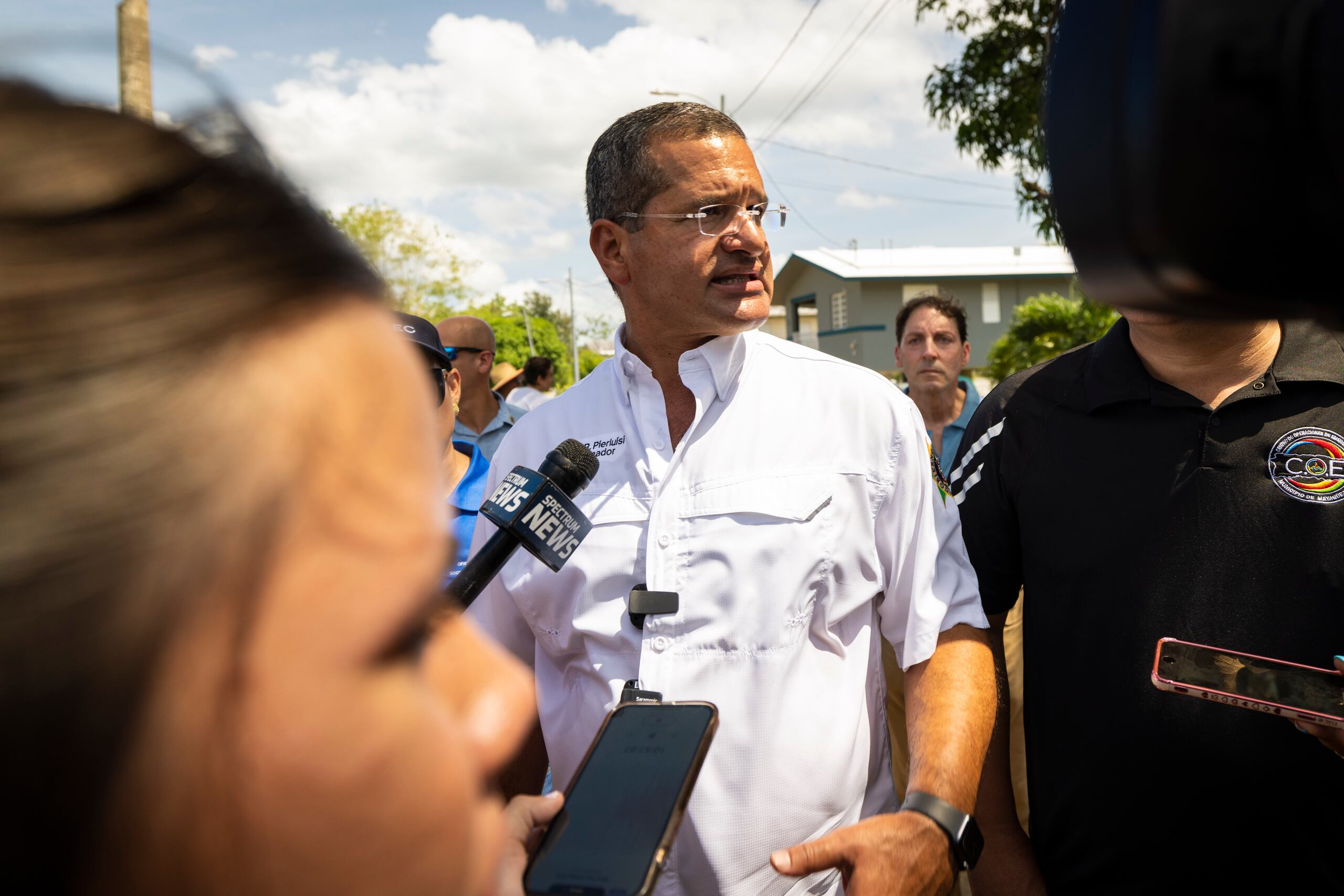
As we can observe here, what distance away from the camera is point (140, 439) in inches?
18.8

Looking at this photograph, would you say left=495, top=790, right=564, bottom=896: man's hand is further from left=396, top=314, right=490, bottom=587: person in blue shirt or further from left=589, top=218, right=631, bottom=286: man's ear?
left=396, top=314, right=490, bottom=587: person in blue shirt

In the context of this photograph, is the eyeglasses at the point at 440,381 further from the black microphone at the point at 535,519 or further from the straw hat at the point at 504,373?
the straw hat at the point at 504,373

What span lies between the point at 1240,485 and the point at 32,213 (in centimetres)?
233

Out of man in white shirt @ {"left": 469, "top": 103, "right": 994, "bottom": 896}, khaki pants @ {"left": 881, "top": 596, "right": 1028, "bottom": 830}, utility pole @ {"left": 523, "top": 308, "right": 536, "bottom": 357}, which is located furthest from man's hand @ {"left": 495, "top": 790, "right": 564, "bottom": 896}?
utility pole @ {"left": 523, "top": 308, "right": 536, "bottom": 357}

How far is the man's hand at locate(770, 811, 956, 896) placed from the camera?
1593mm

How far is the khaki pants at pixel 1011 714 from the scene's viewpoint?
322 centimetres

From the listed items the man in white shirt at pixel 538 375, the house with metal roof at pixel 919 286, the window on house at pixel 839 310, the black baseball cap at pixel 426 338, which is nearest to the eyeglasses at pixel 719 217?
the black baseball cap at pixel 426 338

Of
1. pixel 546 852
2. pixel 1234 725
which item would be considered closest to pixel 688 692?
pixel 546 852

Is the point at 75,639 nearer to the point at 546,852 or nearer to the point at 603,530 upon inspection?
the point at 546,852

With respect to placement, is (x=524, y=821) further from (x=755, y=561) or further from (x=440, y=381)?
(x=440, y=381)

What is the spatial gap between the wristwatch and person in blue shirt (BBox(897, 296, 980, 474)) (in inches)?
173

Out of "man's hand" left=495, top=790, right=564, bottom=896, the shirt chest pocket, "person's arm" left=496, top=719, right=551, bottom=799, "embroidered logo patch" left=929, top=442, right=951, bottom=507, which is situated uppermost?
"embroidered logo patch" left=929, top=442, right=951, bottom=507

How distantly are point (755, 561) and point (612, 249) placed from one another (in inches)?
48.0

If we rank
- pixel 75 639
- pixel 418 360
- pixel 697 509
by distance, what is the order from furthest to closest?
1. pixel 697 509
2. pixel 418 360
3. pixel 75 639
